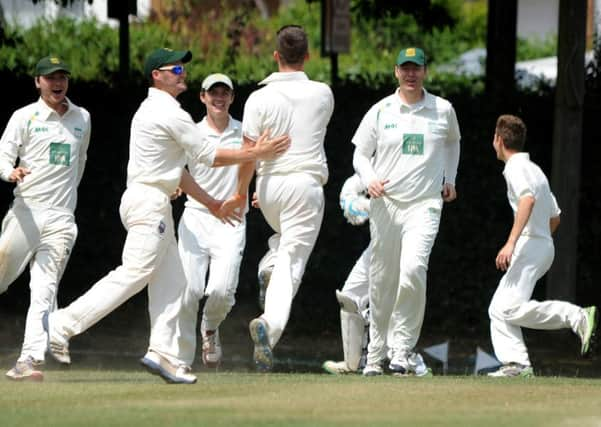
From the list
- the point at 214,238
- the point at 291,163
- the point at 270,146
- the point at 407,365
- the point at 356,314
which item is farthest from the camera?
the point at 214,238

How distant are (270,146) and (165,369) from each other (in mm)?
1513

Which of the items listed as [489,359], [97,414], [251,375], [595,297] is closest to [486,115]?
[595,297]

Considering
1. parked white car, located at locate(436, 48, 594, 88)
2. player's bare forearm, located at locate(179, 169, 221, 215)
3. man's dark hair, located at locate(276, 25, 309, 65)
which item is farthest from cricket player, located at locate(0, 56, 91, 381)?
parked white car, located at locate(436, 48, 594, 88)

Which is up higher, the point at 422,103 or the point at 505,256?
the point at 422,103

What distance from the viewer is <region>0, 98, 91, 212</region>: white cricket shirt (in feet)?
40.4

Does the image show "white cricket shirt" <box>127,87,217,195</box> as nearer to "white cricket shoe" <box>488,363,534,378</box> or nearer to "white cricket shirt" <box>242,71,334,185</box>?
"white cricket shirt" <box>242,71,334,185</box>

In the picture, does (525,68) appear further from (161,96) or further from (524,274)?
(161,96)

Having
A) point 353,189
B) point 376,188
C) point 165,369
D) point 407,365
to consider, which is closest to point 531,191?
point 376,188

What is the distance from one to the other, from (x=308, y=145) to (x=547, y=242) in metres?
2.45

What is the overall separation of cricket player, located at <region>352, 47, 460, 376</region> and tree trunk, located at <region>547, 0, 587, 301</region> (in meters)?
4.19

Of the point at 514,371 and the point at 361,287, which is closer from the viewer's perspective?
the point at 514,371

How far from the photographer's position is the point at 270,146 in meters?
11.2

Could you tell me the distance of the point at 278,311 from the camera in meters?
11.4

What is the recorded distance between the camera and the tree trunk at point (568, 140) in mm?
16734
